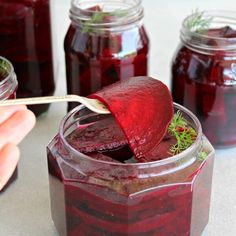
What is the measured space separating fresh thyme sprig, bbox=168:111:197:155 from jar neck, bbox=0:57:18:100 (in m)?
0.22

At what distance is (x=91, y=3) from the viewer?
983mm

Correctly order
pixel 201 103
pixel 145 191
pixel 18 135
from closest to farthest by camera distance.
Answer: pixel 145 191 → pixel 18 135 → pixel 201 103

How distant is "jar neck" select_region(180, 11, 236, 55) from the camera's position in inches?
35.0

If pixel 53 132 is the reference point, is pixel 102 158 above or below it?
above

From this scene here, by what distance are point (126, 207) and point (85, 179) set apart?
51 mm

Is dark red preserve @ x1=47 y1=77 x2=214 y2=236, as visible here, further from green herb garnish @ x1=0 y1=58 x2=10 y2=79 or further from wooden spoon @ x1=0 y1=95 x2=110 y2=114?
green herb garnish @ x1=0 y1=58 x2=10 y2=79

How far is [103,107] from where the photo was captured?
73cm

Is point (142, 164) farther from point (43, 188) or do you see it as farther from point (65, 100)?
point (43, 188)

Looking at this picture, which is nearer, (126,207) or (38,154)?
(126,207)

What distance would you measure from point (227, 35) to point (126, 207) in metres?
0.37

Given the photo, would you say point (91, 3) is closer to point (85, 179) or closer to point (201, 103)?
point (201, 103)

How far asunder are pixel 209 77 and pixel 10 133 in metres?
0.28

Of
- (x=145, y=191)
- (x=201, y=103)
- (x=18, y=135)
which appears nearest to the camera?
(x=145, y=191)

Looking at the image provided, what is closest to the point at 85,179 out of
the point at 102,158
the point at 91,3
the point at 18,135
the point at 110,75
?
the point at 102,158
